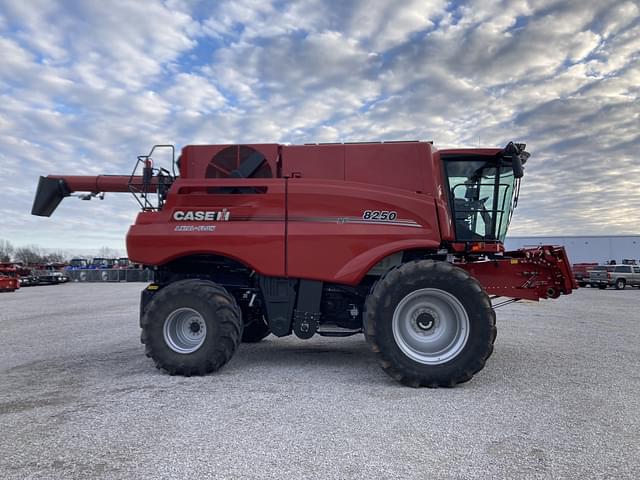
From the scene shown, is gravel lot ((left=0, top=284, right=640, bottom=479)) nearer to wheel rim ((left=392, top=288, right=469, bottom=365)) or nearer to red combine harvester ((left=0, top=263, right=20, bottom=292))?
wheel rim ((left=392, top=288, right=469, bottom=365))

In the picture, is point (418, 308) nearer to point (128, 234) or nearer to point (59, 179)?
point (128, 234)

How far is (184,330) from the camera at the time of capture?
6.38 metres

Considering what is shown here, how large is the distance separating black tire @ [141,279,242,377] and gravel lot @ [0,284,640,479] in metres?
0.22

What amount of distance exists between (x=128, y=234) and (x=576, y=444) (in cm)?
590

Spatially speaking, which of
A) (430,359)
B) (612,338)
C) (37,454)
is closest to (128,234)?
(37,454)

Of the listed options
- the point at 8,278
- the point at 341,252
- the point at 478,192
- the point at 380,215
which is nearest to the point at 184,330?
the point at 341,252

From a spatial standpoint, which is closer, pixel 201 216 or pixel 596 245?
pixel 201 216

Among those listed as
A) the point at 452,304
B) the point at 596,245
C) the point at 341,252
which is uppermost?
the point at 596,245

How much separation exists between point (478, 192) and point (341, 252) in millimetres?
2353

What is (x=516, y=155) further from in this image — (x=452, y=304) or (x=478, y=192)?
(x=452, y=304)

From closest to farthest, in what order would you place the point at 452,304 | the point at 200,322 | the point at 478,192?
1. the point at 452,304
2. the point at 200,322
3. the point at 478,192

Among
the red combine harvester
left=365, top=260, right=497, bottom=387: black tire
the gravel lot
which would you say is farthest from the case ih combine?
the red combine harvester

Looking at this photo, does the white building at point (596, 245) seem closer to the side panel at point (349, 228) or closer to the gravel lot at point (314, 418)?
the gravel lot at point (314, 418)

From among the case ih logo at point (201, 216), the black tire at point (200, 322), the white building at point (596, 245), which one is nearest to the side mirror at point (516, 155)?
the case ih logo at point (201, 216)
